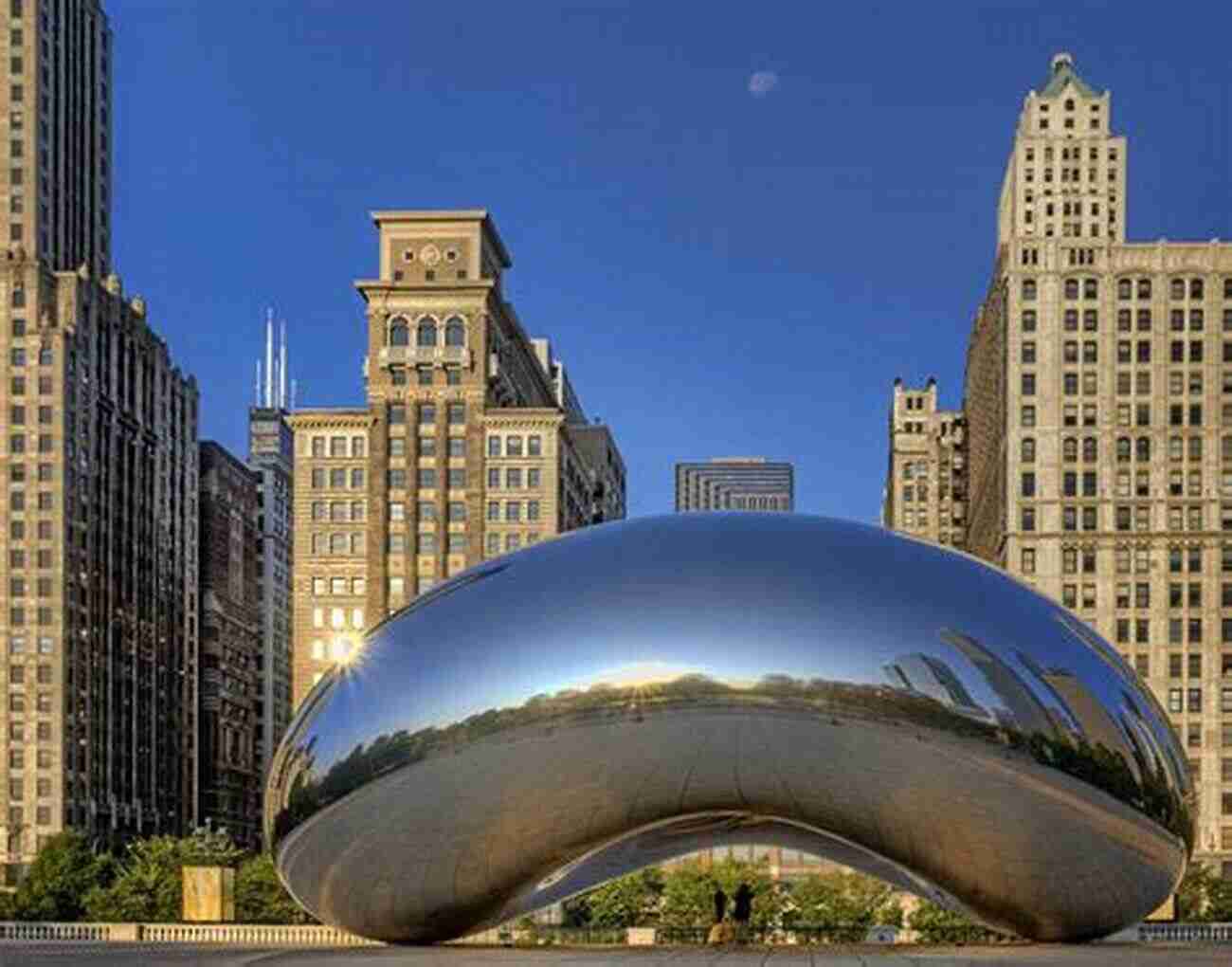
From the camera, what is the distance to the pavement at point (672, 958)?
15172 mm

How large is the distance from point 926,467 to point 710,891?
145m

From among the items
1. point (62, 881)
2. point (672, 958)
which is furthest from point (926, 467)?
point (672, 958)

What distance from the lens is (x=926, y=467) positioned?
7165 inches

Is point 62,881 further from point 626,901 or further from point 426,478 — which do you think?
point 426,478

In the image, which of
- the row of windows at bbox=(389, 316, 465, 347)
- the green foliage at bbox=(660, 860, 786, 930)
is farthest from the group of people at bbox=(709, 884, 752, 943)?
the row of windows at bbox=(389, 316, 465, 347)

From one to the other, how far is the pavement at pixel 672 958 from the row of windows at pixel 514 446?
90.6 m

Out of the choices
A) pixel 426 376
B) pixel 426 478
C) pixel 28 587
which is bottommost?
pixel 28 587

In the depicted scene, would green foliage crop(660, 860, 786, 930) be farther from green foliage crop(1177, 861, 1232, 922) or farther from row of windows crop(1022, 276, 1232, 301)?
row of windows crop(1022, 276, 1232, 301)

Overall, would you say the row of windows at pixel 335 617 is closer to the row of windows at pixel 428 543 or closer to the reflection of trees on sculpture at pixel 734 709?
the row of windows at pixel 428 543

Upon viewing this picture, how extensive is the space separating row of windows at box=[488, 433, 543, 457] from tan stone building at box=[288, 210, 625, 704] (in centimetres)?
8

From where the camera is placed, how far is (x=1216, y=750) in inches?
4031

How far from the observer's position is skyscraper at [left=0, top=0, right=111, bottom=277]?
12106cm

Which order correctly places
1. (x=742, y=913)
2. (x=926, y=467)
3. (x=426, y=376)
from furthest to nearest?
(x=926, y=467)
(x=426, y=376)
(x=742, y=913)

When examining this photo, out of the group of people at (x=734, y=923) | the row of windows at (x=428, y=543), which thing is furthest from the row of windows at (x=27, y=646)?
the group of people at (x=734, y=923)
